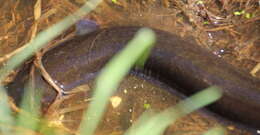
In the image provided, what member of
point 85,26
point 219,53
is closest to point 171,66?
point 219,53

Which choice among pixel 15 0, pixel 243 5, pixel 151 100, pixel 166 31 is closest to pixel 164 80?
pixel 151 100

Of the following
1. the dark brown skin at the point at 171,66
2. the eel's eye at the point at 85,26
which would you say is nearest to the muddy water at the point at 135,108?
the dark brown skin at the point at 171,66

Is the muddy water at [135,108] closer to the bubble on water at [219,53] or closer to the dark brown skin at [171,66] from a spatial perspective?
the dark brown skin at [171,66]

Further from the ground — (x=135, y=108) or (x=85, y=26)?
(x=85, y=26)

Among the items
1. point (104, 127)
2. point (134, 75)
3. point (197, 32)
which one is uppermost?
point (197, 32)

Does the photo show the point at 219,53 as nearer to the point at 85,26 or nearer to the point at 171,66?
the point at 171,66

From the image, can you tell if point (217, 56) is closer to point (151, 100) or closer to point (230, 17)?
point (230, 17)
